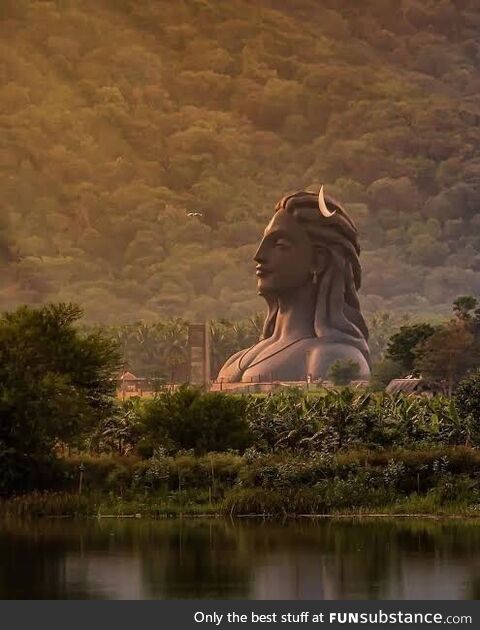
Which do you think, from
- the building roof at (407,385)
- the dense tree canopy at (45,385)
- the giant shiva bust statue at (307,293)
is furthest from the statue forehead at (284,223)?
the dense tree canopy at (45,385)

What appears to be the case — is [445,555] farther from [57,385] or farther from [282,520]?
[57,385]

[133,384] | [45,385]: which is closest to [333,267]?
[133,384]

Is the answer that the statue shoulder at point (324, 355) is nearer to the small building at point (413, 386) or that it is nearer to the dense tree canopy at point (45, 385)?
the small building at point (413, 386)

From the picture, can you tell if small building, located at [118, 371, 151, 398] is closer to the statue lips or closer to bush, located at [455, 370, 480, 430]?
the statue lips

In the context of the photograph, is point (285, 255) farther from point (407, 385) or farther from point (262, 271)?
point (407, 385)

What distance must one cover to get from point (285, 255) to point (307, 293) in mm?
4943

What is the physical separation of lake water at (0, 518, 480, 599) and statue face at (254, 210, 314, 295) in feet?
237

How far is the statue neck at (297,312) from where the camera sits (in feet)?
381

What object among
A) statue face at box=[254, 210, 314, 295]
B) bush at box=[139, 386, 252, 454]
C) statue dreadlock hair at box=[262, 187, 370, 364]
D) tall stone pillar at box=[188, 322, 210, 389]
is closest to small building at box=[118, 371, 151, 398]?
tall stone pillar at box=[188, 322, 210, 389]

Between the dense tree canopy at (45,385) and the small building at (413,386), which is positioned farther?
the small building at (413,386)

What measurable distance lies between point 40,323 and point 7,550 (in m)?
17.7

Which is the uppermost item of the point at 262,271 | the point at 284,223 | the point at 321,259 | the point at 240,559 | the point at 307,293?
the point at 284,223

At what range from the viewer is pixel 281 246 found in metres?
112

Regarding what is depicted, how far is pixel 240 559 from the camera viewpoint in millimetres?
32500
